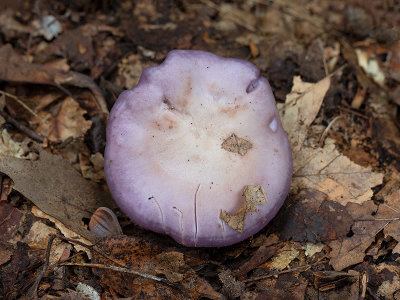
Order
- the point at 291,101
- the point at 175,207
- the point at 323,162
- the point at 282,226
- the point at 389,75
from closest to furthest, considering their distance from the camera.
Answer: the point at 175,207, the point at 282,226, the point at 323,162, the point at 291,101, the point at 389,75

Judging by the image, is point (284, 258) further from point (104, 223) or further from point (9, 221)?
point (9, 221)

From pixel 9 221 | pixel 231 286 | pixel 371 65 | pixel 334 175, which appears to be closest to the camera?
pixel 231 286

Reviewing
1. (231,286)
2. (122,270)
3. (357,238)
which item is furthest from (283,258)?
(122,270)

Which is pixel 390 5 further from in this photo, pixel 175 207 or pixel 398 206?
pixel 175 207

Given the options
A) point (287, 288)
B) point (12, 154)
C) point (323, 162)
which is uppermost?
point (12, 154)

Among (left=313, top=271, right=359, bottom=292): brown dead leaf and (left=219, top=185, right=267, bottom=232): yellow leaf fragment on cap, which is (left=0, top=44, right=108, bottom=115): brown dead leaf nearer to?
(left=219, top=185, right=267, bottom=232): yellow leaf fragment on cap

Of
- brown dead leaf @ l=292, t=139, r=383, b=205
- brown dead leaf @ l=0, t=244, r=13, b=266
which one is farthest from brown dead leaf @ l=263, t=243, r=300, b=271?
brown dead leaf @ l=0, t=244, r=13, b=266

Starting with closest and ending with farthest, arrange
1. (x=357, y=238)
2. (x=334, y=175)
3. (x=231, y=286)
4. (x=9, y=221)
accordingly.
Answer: (x=231, y=286)
(x=9, y=221)
(x=357, y=238)
(x=334, y=175)

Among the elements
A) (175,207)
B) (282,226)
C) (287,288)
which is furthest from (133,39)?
(287,288)
